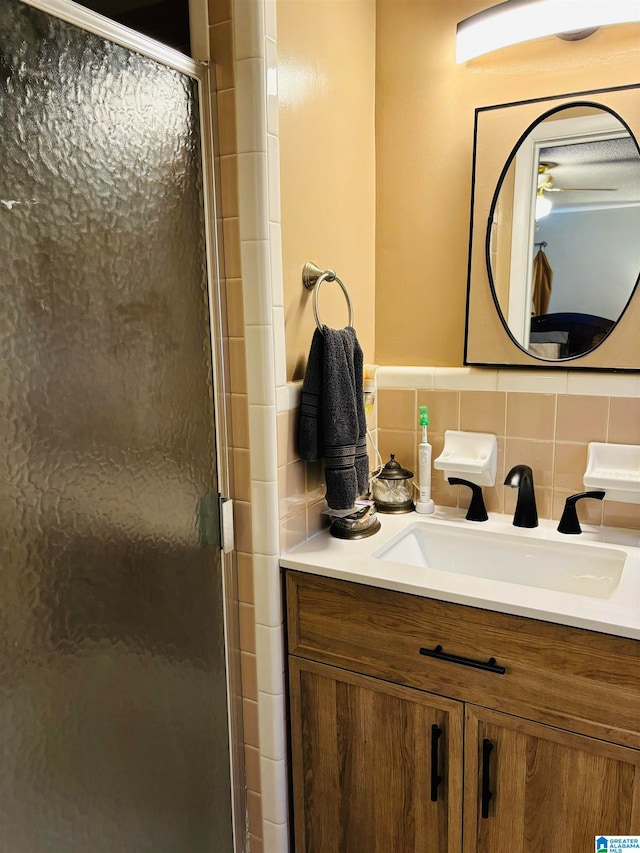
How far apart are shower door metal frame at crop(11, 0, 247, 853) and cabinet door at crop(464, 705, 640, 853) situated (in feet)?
1.75

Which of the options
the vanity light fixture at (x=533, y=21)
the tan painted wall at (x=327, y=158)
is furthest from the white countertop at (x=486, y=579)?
the vanity light fixture at (x=533, y=21)

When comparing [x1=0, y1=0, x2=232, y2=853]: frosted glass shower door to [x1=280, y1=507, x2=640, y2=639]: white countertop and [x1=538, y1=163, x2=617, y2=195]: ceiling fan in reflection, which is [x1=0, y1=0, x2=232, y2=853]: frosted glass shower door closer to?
[x1=280, y1=507, x2=640, y2=639]: white countertop

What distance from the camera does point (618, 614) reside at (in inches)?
44.3

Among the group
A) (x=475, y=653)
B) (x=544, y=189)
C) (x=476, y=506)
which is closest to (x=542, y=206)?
(x=544, y=189)

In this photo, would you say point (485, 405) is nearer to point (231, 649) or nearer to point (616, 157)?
point (616, 157)

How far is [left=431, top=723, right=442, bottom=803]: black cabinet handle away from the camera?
130 cm

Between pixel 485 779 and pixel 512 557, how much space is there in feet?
1.63

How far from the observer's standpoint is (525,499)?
5.22ft

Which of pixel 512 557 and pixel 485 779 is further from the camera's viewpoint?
pixel 512 557

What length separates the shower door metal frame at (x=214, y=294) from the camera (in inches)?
39.5

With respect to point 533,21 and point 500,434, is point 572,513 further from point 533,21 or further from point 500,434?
point 533,21

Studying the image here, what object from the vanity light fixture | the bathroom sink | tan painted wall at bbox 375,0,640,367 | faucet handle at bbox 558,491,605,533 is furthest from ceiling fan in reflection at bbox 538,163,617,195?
the bathroom sink

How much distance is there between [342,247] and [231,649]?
40.2 inches

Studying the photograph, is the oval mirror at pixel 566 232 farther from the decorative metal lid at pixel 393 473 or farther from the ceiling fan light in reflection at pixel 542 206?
the decorative metal lid at pixel 393 473
